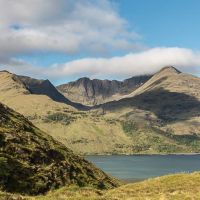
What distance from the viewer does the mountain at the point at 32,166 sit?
Result: 239 feet

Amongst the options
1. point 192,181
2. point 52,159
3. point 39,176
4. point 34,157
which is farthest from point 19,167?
point 192,181

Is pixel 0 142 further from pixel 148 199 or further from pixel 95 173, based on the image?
pixel 148 199

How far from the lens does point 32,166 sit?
82562 mm

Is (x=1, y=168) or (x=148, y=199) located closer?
(x=148, y=199)

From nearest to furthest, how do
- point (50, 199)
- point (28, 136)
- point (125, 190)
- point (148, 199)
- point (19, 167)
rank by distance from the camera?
point (50, 199), point (148, 199), point (125, 190), point (19, 167), point (28, 136)

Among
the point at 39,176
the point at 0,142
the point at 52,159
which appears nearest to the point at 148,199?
the point at 39,176

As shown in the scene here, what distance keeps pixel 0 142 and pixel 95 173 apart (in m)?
35.1

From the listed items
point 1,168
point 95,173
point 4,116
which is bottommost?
point 95,173

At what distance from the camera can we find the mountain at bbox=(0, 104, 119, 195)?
72875 mm

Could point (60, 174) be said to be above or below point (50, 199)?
below

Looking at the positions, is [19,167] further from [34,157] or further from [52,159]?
[52,159]

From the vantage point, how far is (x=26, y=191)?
7094 centimetres

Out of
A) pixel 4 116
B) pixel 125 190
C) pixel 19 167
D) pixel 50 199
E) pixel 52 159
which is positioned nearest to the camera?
pixel 50 199

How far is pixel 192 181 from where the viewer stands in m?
46.9
